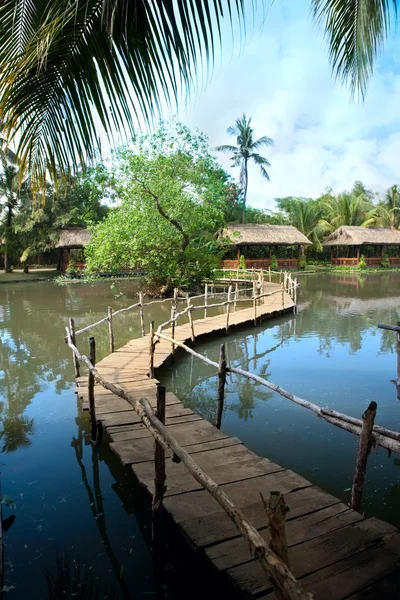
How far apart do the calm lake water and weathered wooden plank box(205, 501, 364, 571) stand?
2.04 ft

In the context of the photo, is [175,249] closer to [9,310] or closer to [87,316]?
[87,316]

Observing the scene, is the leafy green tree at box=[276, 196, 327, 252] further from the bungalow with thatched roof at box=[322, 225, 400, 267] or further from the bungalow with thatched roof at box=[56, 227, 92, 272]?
the bungalow with thatched roof at box=[56, 227, 92, 272]

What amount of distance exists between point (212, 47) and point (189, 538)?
8.98ft

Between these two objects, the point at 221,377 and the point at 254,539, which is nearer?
the point at 254,539

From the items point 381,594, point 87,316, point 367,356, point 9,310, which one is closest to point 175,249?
point 87,316

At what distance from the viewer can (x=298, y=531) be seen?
2811 millimetres

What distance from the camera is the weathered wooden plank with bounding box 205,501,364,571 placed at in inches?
102

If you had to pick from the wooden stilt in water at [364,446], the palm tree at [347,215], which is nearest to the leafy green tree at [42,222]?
the palm tree at [347,215]

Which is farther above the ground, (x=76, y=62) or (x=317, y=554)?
(x=76, y=62)

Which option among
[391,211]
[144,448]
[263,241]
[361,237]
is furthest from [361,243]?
[144,448]

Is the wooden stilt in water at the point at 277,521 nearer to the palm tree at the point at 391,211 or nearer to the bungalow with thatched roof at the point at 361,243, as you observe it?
the bungalow with thatched roof at the point at 361,243

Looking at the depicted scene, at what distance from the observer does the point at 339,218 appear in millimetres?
34531

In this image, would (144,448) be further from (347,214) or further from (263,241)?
(347,214)

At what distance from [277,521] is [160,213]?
1564cm
